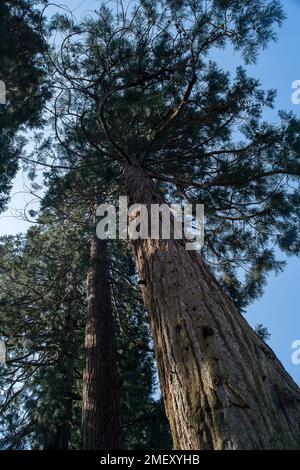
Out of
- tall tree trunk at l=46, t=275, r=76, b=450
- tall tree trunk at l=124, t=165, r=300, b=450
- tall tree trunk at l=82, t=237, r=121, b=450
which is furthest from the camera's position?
tall tree trunk at l=46, t=275, r=76, b=450

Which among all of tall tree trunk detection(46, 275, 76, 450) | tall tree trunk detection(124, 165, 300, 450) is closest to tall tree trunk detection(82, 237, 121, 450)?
tall tree trunk detection(46, 275, 76, 450)

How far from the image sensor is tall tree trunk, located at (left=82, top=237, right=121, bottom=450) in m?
4.30

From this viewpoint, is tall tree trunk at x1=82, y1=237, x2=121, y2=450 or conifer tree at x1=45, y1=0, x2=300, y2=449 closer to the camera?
conifer tree at x1=45, y1=0, x2=300, y2=449

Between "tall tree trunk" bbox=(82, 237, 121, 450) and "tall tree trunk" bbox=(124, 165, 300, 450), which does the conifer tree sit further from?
"tall tree trunk" bbox=(82, 237, 121, 450)

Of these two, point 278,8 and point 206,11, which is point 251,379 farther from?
point 206,11

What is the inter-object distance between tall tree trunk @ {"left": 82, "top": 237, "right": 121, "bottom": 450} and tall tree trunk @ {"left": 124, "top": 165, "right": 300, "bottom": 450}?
7.86ft

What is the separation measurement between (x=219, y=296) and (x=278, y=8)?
11.4 feet

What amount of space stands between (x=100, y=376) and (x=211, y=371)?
3408 mm

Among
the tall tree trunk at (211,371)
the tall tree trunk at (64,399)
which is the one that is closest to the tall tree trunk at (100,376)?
the tall tree trunk at (64,399)

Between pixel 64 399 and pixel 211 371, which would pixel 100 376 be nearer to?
pixel 64 399

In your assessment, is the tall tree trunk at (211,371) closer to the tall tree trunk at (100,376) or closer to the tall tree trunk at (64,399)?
the tall tree trunk at (100,376)

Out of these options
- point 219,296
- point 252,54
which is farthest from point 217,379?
point 252,54

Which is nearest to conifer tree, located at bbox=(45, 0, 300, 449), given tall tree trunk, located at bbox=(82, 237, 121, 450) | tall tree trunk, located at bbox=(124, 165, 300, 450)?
tall tree trunk, located at bbox=(124, 165, 300, 450)

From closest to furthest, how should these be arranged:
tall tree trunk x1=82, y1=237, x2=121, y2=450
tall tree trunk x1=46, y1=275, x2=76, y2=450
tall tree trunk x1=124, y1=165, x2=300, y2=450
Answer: tall tree trunk x1=124, y1=165, x2=300, y2=450 < tall tree trunk x1=82, y1=237, x2=121, y2=450 < tall tree trunk x1=46, y1=275, x2=76, y2=450
